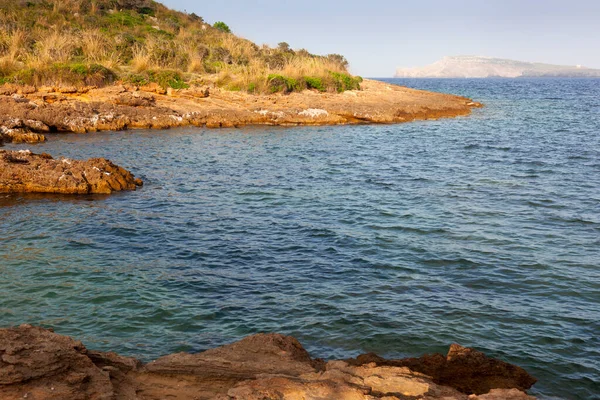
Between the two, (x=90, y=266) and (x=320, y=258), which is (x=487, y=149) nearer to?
(x=320, y=258)

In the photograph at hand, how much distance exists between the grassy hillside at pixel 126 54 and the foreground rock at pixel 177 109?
120 cm

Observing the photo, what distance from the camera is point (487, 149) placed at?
25.9 m

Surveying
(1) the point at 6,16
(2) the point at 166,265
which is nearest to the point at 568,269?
(2) the point at 166,265

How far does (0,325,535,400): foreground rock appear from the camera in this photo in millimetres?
5316

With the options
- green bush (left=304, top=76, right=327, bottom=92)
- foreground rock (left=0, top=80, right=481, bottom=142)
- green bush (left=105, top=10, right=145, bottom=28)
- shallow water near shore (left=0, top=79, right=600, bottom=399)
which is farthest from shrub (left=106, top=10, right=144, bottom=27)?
shallow water near shore (left=0, top=79, right=600, bottom=399)

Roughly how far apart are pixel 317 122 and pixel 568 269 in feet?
77.6

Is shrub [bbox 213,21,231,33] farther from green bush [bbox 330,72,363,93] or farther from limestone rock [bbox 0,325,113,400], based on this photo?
limestone rock [bbox 0,325,113,400]

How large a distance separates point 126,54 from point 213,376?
3564 cm

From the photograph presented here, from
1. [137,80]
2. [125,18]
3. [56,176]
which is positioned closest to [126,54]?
[137,80]

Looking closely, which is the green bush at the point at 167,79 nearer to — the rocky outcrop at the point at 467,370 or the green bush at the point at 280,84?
the green bush at the point at 280,84

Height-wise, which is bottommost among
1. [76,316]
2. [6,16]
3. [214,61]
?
[76,316]

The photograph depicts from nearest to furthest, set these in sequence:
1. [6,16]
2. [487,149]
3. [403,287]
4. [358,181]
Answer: [403,287] < [358,181] < [487,149] < [6,16]

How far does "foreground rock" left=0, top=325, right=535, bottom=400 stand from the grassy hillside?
28.2 metres

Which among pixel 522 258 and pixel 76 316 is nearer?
pixel 76 316
